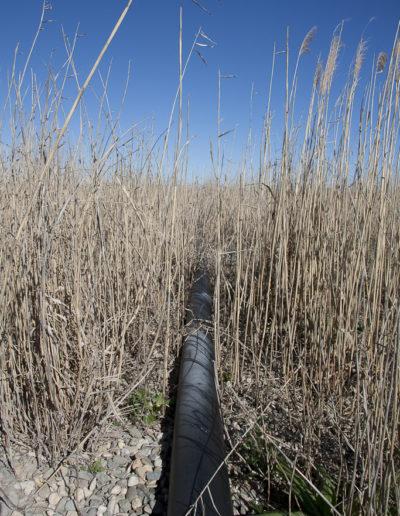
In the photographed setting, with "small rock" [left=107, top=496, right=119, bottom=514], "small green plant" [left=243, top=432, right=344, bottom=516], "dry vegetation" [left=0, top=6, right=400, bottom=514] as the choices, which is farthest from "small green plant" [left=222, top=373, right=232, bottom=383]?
"small rock" [left=107, top=496, right=119, bottom=514]

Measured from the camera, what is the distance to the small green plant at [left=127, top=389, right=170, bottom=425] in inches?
45.6

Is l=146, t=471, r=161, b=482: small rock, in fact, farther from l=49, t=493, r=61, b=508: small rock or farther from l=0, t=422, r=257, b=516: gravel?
l=49, t=493, r=61, b=508: small rock

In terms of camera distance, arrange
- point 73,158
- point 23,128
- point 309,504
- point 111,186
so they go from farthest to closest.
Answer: point 111,186, point 73,158, point 23,128, point 309,504

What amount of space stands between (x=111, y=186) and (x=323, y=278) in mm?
952

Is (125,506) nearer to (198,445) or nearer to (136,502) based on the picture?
(136,502)

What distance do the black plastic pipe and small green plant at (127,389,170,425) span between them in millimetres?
130

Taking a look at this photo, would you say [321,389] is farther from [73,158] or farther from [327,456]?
[73,158]

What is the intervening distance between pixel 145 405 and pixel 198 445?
0.36 m

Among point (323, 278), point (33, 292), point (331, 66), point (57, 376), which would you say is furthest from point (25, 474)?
point (331, 66)

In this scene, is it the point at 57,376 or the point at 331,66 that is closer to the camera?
the point at 57,376

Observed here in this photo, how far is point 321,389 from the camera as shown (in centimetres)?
99

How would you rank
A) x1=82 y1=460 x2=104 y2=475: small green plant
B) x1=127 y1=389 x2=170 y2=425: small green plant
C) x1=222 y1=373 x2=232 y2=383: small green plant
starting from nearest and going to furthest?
x1=82 y1=460 x2=104 y2=475: small green plant, x1=127 y1=389 x2=170 y2=425: small green plant, x1=222 y1=373 x2=232 y2=383: small green plant

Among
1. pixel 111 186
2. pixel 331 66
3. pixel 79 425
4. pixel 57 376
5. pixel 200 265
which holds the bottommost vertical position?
pixel 79 425

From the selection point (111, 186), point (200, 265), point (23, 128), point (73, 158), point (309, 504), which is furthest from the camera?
point (200, 265)
